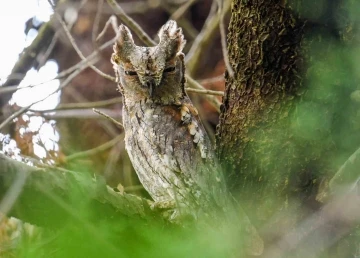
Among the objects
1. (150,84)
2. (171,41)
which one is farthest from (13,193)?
(171,41)

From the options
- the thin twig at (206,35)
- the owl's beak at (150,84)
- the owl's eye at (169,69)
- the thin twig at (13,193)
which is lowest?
the thin twig at (13,193)

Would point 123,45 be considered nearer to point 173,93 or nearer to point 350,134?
point 173,93

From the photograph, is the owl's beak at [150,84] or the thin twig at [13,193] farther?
the owl's beak at [150,84]

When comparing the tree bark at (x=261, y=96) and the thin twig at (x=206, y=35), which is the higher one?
the thin twig at (x=206, y=35)

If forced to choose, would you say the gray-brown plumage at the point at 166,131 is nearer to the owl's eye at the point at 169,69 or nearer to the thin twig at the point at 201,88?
the owl's eye at the point at 169,69

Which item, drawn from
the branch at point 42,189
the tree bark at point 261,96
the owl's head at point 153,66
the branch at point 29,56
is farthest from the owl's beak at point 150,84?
the branch at point 42,189

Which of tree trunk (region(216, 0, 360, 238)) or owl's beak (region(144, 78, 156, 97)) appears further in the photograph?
owl's beak (region(144, 78, 156, 97))

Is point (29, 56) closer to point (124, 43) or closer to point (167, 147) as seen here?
point (124, 43)

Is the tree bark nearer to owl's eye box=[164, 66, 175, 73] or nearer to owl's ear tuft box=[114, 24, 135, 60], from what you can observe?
owl's eye box=[164, 66, 175, 73]

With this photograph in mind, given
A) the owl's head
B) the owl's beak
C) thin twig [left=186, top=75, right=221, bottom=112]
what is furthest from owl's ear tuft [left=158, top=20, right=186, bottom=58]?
thin twig [left=186, top=75, right=221, bottom=112]
